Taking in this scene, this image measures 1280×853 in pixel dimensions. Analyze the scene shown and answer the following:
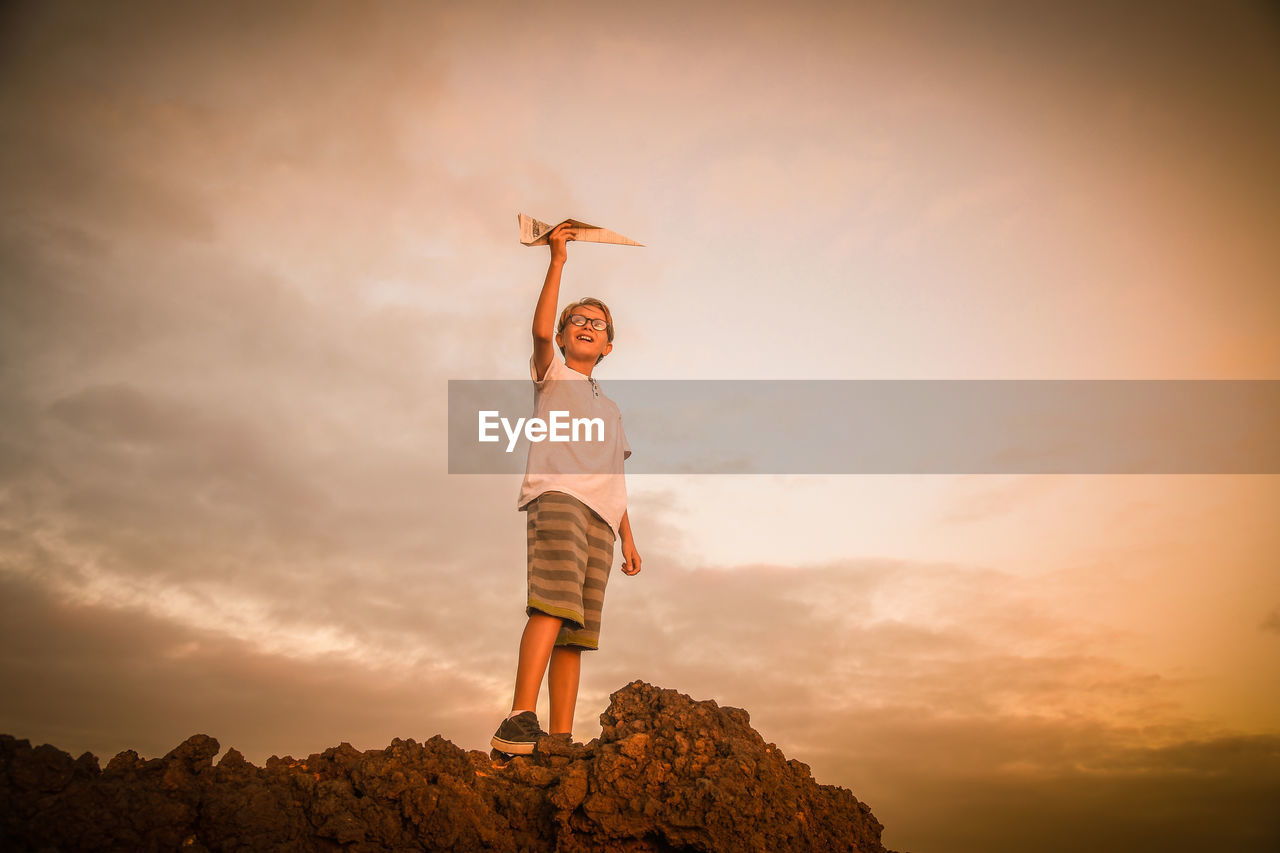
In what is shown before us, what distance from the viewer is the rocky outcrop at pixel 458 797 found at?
4.25 metres

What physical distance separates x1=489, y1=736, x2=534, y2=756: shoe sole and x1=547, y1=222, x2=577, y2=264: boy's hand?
3573 mm

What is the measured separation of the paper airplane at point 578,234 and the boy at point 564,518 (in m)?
0.08

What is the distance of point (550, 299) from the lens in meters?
6.62

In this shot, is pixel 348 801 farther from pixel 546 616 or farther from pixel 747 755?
pixel 747 755

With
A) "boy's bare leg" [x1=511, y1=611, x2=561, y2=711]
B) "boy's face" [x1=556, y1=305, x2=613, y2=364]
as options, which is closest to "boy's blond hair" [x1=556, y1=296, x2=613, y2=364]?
"boy's face" [x1=556, y1=305, x2=613, y2=364]

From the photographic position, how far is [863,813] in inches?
212

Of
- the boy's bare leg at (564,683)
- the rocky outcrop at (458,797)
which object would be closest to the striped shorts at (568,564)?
the boy's bare leg at (564,683)

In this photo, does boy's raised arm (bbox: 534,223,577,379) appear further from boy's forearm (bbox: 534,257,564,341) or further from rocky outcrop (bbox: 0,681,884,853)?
rocky outcrop (bbox: 0,681,884,853)

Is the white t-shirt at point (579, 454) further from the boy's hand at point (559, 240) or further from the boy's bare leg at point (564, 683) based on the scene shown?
the boy's bare leg at point (564, 683)

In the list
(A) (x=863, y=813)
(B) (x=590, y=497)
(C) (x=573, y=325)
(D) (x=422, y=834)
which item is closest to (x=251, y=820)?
(D) (x=422, y=834)

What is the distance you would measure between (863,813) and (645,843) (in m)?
1.45

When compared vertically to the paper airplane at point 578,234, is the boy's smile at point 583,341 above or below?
below

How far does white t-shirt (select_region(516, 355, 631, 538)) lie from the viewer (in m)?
6.69

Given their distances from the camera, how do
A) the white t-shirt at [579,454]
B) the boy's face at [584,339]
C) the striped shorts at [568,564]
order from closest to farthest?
the striped shorts at [568,564] → the white t-shirt at [579,454] → the boy's face at [584,339]
